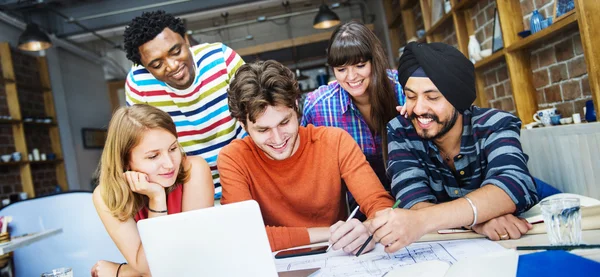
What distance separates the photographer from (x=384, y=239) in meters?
1.16

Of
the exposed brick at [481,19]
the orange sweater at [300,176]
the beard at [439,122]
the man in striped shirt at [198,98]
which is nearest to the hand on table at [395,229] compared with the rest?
the beard at [439,122]

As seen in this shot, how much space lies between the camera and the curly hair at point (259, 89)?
1.59 meters

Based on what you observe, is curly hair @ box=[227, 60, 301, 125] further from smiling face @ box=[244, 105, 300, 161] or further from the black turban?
the black turban

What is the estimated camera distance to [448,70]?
1.44m

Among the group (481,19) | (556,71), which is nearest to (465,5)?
(481,19)

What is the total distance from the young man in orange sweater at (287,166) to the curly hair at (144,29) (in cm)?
51

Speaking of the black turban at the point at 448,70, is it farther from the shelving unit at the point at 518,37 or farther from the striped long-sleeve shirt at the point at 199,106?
the striped long-sleeve shirt at the point at 199,106

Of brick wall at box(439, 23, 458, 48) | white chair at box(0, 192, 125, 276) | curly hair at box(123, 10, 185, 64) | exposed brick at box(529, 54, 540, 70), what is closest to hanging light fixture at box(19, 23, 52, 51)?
white chair at box(0, 192, 125, 276)

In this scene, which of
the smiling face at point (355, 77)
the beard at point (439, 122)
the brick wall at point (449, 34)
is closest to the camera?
the beard at point (439, 122)

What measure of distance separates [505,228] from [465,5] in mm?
2672

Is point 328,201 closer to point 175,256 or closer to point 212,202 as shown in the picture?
point 212,202

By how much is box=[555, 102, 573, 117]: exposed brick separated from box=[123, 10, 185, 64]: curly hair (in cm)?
206

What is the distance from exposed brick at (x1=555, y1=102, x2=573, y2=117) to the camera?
2.54m

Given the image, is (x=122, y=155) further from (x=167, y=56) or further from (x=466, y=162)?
(x=466, y=162)
